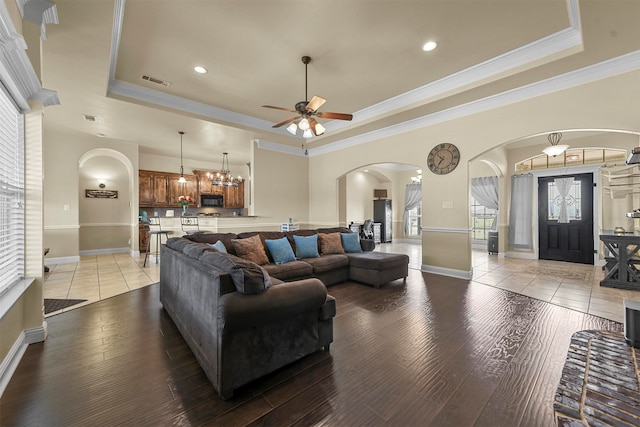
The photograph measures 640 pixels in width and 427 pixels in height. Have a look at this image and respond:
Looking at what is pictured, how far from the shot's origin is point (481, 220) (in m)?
8.60

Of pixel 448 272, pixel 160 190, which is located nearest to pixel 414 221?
pixel 448 272

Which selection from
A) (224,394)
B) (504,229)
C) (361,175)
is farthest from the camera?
(361,175)

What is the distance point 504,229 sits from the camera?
7414 millimetres

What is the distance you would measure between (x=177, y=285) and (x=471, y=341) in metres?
2.90

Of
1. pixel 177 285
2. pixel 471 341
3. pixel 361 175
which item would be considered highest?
pixel 361 175

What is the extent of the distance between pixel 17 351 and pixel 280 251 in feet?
8.87

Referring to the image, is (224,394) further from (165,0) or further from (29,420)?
(165,0)

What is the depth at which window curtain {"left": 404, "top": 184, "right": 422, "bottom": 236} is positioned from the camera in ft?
33.6

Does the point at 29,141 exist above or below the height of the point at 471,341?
above

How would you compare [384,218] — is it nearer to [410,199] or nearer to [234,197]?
[410,199]

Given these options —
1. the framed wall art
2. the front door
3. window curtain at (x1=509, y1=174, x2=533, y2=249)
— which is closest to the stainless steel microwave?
the framed wall art

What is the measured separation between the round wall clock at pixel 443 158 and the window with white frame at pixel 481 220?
14.6 ft

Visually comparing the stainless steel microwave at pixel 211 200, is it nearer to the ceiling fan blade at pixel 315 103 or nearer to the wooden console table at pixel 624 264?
the ceiling fan blade at pixel 315 103

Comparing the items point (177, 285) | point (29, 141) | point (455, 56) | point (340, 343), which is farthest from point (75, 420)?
point (455, 56)
